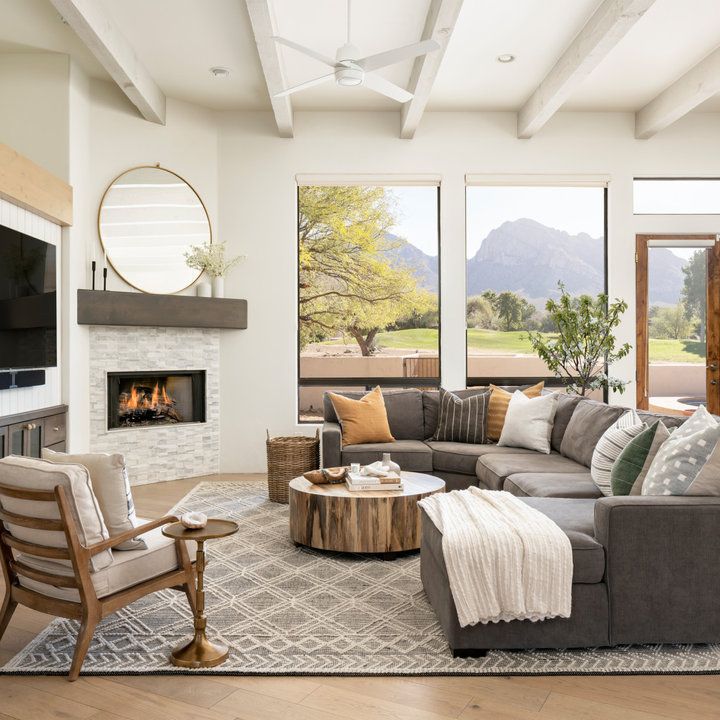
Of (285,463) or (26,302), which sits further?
(285,463)

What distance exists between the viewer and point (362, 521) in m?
3.88

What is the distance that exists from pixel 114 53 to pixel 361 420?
322 cm

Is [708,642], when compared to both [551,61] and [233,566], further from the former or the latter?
[551,61]

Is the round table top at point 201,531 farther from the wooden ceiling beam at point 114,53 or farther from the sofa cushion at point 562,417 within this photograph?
the wooden ceiling beam at point 114,53

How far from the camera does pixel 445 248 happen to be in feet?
22.3

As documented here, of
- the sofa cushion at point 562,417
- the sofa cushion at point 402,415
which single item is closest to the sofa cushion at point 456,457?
the sofa cushion at point 402,415

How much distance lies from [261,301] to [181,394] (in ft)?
3.85

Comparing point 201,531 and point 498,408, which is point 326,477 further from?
point 498,408

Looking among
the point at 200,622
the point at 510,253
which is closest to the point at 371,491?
the point at 200,622

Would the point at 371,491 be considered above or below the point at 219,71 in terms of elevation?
below

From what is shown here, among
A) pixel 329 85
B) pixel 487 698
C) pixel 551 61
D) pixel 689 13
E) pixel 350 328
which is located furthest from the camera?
pixel 350 328

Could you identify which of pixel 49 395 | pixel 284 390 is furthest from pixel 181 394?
pixel 49 395

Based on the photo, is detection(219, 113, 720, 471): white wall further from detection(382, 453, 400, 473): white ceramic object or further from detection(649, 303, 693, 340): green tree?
detection(382, 453, 400, 473): white ceramic object

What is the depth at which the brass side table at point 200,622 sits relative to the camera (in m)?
2.57
